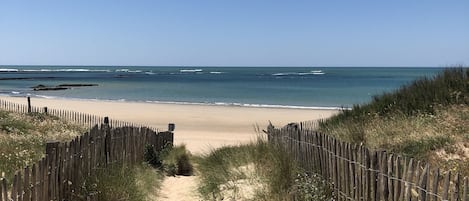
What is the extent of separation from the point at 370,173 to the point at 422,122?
24.4 feet

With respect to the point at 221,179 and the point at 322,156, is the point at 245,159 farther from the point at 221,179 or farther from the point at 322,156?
the point at 322,156

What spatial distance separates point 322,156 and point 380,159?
1.96 m

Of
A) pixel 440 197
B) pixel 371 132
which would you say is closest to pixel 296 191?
pixel 440 197

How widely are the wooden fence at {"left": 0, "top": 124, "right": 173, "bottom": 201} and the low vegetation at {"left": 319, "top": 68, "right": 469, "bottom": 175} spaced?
4959 mm

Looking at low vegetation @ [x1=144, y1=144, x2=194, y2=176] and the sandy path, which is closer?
the sandy path

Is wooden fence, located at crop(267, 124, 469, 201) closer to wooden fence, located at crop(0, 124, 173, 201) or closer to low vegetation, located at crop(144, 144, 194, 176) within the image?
wooden fence, located at crop(0, 124, 173, 201)

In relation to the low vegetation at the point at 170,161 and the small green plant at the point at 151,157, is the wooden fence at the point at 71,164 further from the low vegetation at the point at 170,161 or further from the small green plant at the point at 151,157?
the low vegetation at the point at 170,161

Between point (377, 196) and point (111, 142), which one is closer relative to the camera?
point (377, 196)

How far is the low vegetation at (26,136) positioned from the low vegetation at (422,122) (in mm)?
6656

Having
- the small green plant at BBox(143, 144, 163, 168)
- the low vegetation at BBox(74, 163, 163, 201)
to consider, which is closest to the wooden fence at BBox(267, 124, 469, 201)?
the low vegetation at BBox(74, 163, 163, 201)

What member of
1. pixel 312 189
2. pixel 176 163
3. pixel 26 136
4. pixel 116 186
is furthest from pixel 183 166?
pixel 312 189

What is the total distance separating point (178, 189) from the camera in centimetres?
995

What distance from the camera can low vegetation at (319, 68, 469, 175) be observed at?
10039mm

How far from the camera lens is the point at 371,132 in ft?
39.4
